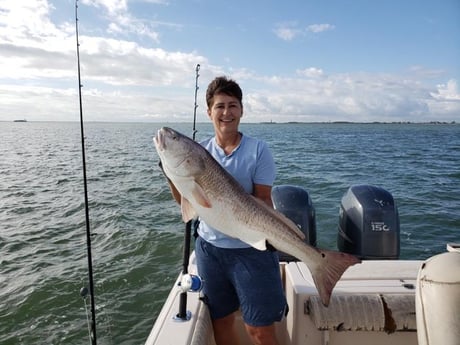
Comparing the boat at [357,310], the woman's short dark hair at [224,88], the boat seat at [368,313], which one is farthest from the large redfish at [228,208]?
the boat seat at [368,313]

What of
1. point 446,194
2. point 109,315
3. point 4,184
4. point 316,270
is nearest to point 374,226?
point 316,270

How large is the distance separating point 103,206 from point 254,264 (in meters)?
11.9

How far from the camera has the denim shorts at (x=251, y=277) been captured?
313 centimetres

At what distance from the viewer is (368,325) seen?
3.56m

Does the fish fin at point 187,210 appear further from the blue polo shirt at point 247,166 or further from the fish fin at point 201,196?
the blue polo shirt at point 247,166

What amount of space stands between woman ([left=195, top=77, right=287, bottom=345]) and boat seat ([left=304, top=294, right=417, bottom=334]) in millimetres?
619

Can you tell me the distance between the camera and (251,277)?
123 inches

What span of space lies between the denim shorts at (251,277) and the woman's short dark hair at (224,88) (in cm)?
124

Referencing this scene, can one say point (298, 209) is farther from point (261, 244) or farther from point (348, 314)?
point (261, 244)

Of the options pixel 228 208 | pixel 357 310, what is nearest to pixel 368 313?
pixel 357 310

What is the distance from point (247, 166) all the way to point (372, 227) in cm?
311

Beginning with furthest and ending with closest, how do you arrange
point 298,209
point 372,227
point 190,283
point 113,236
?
point 113,236 → point 298,209 → point 372,227 → point 190,283

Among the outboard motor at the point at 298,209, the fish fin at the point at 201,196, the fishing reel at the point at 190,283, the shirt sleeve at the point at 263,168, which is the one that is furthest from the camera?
the outboard motor at the point at 298,209

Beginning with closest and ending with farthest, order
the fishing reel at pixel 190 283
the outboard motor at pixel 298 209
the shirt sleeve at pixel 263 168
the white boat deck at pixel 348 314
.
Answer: the shirt sleeve at pixel 263 168 < the fishing reel at pixel 190 283 < the white boat deck at pixel 348 314 < the outboard motor at pixel 298 209
